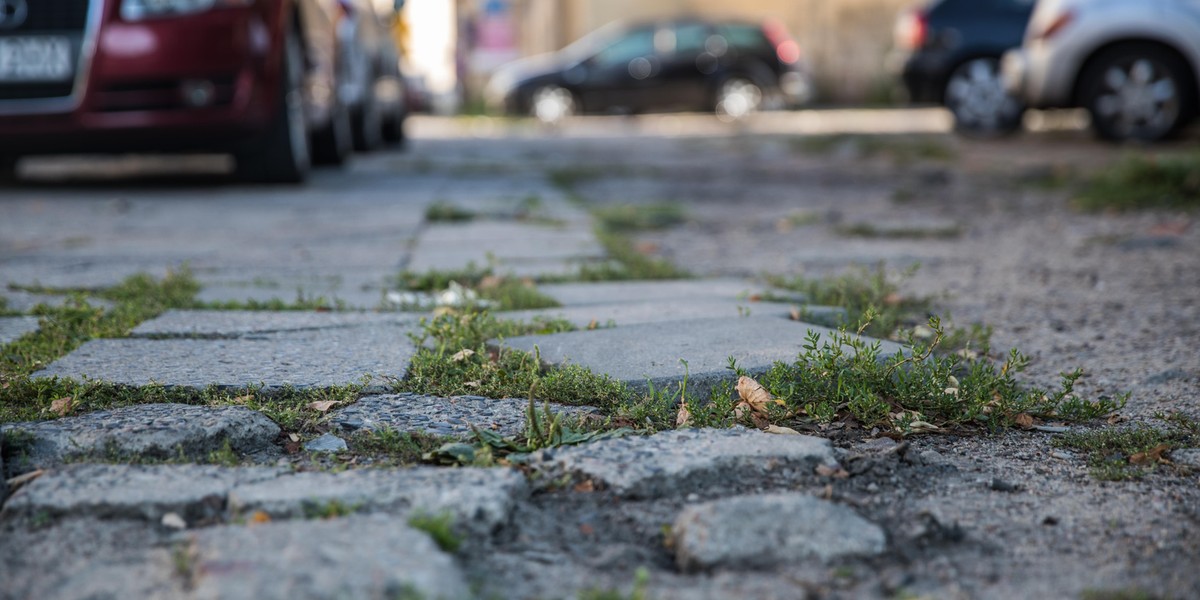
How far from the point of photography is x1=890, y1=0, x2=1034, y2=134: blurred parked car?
34.5ft

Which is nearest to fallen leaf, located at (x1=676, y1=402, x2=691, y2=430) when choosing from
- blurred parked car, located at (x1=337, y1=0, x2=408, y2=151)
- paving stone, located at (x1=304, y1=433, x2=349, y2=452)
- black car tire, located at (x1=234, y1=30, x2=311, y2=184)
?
paving stone, located at (x1=304, y1=433, x2=349, y2=452)

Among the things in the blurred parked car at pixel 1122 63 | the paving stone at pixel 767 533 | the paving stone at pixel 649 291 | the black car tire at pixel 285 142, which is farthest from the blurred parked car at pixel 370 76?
the paving stone at pixel 767 533

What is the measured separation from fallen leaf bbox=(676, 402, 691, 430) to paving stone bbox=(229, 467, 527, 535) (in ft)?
1.31

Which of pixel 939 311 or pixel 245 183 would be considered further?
pixel 245 183

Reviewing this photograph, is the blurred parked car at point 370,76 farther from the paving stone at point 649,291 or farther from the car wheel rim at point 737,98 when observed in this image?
the car wheel rim at point 737,98

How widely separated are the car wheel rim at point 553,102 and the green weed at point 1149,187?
12094mm

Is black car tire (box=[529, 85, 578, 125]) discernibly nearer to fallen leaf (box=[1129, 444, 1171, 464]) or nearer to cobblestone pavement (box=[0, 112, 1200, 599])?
cobblestone pavement (box=[0, 112, 1200, 599])

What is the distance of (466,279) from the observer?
362 centimetres

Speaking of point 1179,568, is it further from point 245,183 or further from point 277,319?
point 245,183

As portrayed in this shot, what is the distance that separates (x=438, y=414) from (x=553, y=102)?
15854 millimetres

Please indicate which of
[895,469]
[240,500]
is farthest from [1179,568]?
[240,500]

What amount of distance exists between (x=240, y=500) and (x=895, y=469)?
3.28 feet

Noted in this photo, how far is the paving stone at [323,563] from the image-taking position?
138 centimetres

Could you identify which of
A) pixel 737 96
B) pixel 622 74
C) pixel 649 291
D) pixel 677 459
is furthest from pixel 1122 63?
pixel 622 74
